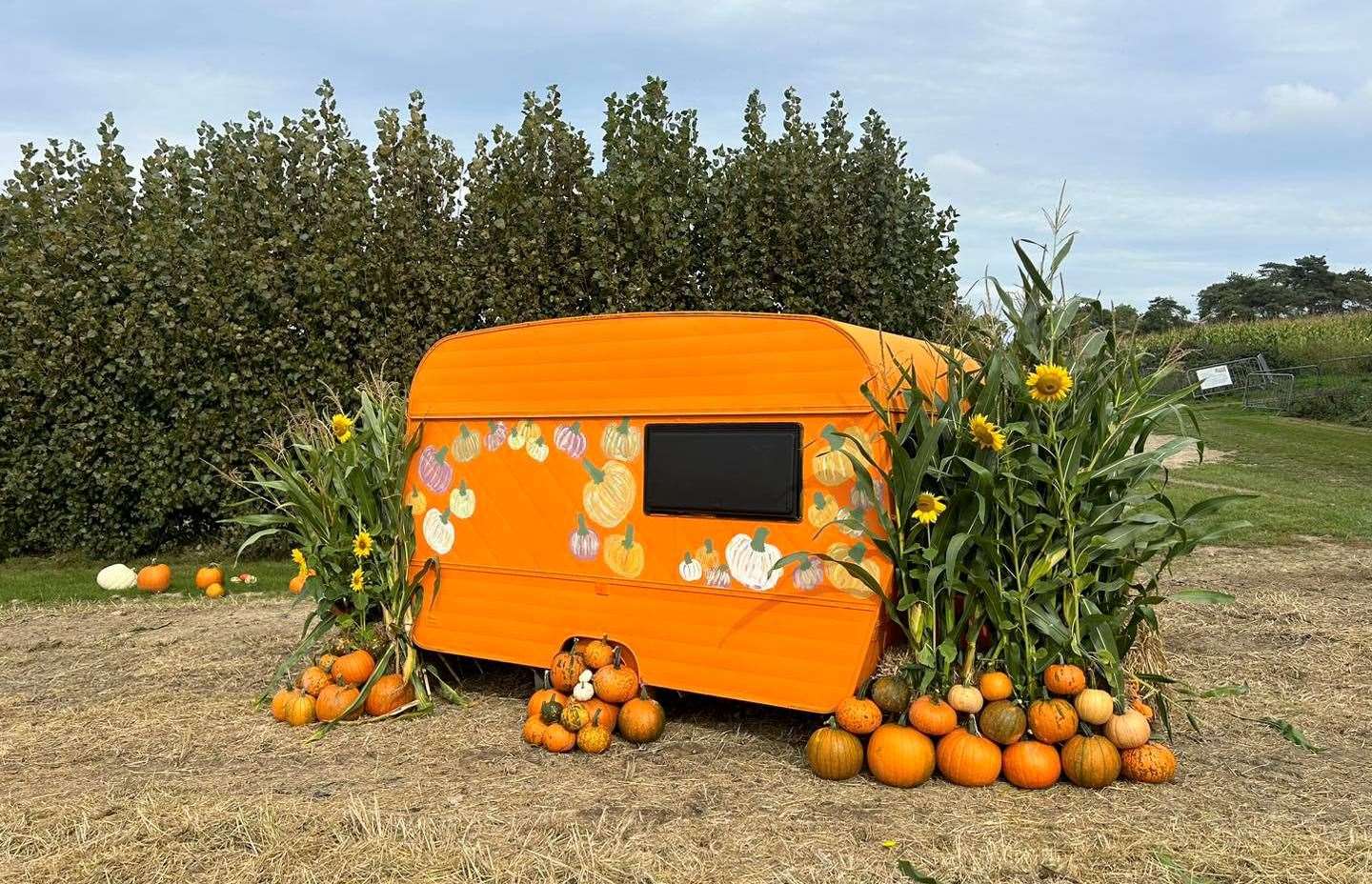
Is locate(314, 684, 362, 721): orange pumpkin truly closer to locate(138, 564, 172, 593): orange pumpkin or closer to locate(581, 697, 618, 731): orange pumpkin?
locate(581, 697, 618, 731): orange pumpkin

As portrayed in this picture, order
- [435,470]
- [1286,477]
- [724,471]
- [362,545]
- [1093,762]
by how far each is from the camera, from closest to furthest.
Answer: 1. [1093,762]
2. [724,471]
3. [362,545]
4. [435,470]
5. [1286,477]

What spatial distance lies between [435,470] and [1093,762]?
3996mm

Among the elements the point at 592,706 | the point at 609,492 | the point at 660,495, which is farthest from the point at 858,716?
the point at 609,492

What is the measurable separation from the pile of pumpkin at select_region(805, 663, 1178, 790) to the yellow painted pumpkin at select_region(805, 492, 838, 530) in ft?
2.77

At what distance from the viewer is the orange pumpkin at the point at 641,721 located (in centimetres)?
512

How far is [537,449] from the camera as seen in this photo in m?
5.82

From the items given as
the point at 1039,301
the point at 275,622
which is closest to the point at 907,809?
the point at 1039,301

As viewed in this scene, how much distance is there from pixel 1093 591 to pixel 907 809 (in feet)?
4.58

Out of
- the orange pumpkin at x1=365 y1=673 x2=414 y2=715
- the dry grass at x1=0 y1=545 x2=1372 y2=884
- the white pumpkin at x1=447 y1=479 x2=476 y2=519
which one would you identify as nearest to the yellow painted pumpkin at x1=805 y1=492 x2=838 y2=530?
the dry grass at x1=0 y1=545 x2=1372 y2=884

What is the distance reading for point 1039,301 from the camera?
15.6 ft

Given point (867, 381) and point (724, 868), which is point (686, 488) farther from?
point (724, 868)

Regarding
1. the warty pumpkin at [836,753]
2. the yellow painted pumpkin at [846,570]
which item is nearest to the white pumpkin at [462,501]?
the yellow painted pumpkin at [846,570]

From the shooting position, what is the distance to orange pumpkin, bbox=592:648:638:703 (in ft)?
17.1

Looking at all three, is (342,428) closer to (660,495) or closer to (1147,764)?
(660,495)
